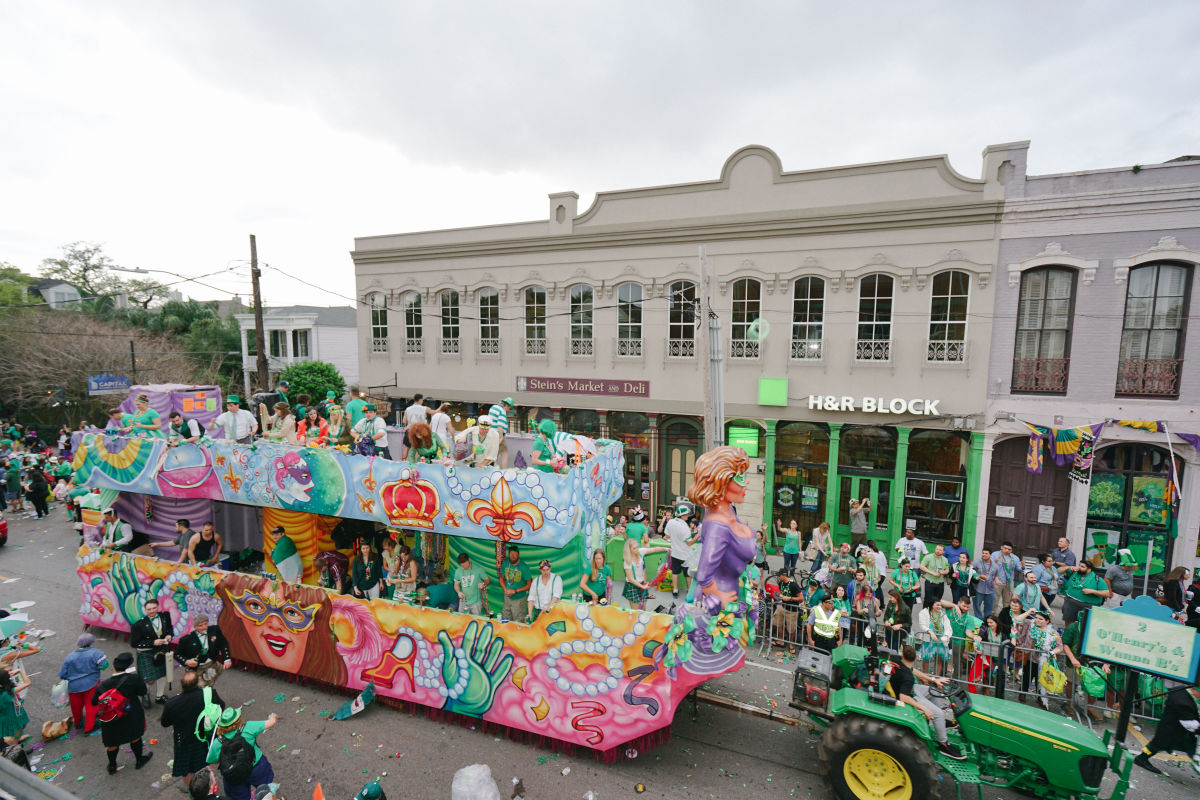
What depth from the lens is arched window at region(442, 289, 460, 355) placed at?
69.1ft

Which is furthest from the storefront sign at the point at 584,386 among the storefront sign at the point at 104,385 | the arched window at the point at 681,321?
the storefront sign at the point at 104,385

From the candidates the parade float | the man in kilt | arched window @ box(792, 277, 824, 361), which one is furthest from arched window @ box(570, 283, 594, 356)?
the man in kilt

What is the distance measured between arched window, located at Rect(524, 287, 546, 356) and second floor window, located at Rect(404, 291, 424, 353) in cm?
469

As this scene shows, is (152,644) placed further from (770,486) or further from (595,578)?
(770,486)

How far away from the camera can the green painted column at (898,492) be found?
15641 mm

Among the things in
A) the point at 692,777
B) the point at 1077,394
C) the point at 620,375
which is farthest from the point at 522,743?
the point at 1077,394

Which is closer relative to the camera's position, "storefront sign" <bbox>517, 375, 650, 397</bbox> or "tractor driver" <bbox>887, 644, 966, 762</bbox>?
"tractor driver" <bbox>887, 644, 966, 762</bbox>

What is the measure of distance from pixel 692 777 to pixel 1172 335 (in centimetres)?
1564

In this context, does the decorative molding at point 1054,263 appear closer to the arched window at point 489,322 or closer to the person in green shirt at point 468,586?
the person in green shirt at point 468,586

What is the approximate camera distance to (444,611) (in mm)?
8156

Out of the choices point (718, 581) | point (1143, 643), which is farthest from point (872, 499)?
point (718, 581)

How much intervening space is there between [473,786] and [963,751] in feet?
19.5

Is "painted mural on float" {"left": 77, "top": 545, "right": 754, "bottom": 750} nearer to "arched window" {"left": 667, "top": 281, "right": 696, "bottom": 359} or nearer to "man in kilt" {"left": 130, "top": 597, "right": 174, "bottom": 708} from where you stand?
"man in kilt" {"left": 130, "top": 597, "right": 174, "bottom": 708}

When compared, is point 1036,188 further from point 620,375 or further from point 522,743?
point 522,743
